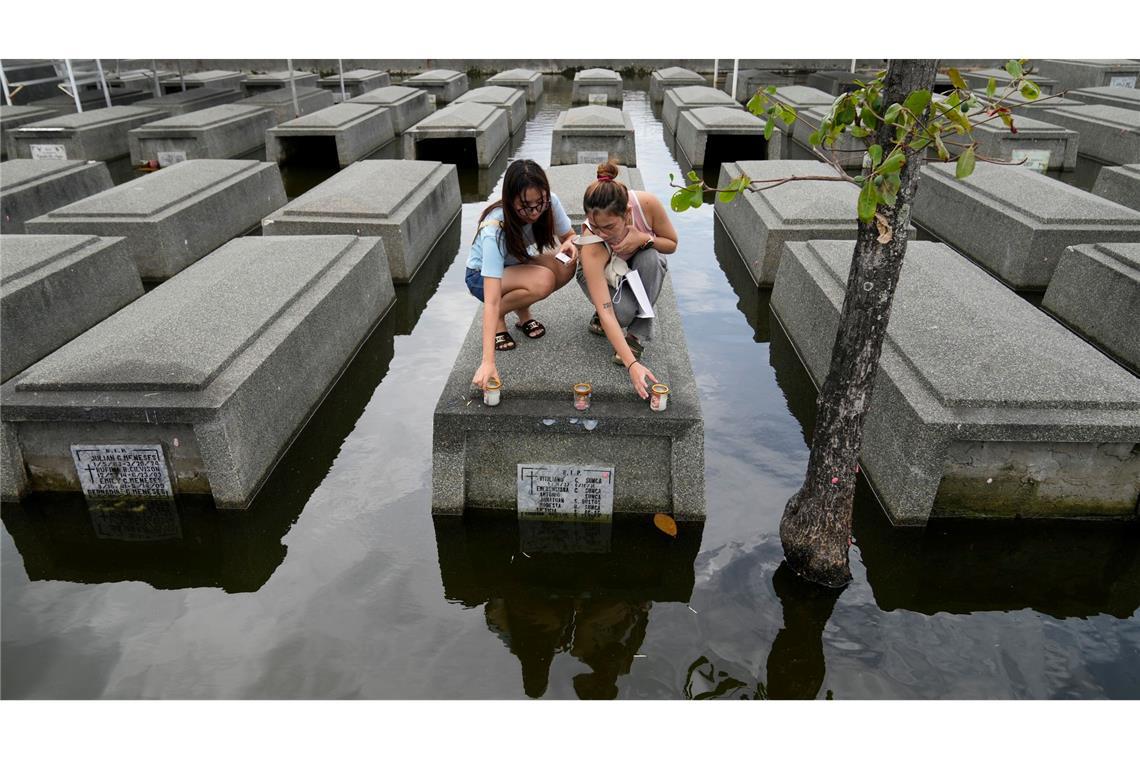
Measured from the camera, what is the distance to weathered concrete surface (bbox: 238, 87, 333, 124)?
56.3ft

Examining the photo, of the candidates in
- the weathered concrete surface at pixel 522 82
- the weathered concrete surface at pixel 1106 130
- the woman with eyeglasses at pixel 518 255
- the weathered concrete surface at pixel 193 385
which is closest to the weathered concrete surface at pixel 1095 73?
the weathered concrete surface at pixel 1106 130

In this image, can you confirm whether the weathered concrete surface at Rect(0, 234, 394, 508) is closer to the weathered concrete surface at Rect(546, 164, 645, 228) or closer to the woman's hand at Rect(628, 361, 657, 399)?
the woman's hand at Rect(628, 361, 657, 399)

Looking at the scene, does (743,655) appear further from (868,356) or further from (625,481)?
(868,356)

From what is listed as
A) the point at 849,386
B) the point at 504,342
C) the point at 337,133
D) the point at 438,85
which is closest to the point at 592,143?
the point at 337,133

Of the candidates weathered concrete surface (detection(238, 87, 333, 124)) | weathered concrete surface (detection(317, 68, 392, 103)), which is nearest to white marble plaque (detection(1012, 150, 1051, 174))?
weathered concrete surface (detection(238, 87, 333, 124))

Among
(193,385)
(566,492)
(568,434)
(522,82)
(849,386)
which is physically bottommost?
(566,492)

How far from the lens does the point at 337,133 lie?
1348cm

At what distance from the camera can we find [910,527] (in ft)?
14.5

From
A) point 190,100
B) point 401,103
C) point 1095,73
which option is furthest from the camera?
point 1095,73

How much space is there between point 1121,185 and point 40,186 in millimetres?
14500

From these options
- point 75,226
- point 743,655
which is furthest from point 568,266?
point 75,226

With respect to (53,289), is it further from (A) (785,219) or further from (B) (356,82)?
(B) (356,82)

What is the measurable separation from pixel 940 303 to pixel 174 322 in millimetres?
5606

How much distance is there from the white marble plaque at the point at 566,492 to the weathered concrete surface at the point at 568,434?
0.06 m
